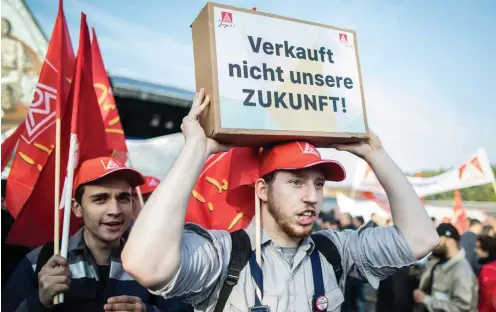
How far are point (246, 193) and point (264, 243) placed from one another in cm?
43

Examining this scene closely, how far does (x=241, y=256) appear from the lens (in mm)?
1944

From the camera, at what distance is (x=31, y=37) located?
8.44 metres

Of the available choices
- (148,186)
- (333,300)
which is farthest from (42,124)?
(333,300)

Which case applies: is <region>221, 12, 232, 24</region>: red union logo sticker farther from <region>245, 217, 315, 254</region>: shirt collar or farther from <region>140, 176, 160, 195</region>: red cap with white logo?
<region>140, 176, 160, 195</region>: red cap with white logo

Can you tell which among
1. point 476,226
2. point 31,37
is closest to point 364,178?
point 476,226

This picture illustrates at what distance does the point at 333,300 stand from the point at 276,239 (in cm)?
38

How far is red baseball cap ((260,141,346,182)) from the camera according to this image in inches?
79.0

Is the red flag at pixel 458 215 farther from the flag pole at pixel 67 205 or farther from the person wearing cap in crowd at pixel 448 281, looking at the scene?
the flag pole at pixel 67 205

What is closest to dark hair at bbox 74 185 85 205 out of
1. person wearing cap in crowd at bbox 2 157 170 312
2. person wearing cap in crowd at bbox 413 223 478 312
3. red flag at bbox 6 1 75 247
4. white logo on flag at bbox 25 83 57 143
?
person wearing cap in crowd at bbox 2 157 170 312

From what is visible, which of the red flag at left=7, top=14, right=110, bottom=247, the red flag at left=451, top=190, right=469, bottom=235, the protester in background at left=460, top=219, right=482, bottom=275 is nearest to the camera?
the red flag at left=7, top=14, right=110, bottom=247

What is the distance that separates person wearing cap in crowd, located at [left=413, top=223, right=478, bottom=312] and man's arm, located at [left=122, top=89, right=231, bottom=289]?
3.59 meters

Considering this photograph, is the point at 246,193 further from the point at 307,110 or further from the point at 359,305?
the point at 359,305

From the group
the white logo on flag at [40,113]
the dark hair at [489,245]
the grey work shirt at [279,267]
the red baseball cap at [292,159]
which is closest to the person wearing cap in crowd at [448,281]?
the dark hair at [489,245]

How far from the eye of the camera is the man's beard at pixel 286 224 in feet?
6.53
